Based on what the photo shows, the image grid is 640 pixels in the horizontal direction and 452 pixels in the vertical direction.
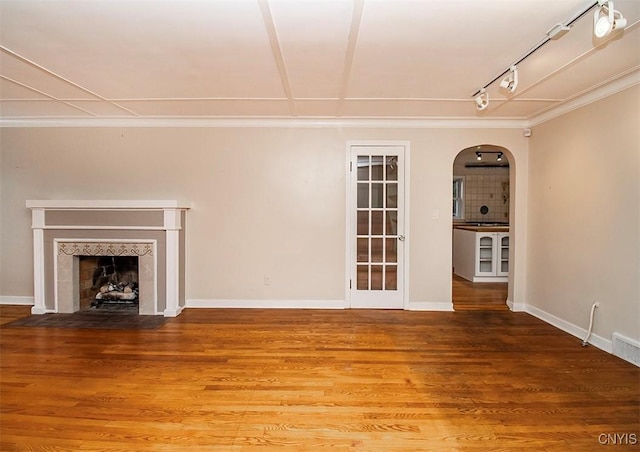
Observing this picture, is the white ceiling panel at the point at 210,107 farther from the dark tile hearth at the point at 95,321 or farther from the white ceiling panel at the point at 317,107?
the dark tile hearth at the point at 95,321

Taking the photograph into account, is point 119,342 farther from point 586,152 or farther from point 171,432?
point 586,152

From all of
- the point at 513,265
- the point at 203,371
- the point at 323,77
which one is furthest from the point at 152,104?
the point at 513,265

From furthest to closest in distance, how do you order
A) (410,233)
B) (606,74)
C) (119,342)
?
(410,233)
(119,342)
(606,74)

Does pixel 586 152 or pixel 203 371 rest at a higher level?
pixel 586 152

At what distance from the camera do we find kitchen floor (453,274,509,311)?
434cm

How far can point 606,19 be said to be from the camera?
1.85 meters

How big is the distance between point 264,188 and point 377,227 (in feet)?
5.21

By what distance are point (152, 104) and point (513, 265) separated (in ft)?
16.1

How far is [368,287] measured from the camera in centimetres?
430

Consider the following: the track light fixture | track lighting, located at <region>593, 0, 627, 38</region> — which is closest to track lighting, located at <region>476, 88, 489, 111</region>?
the track light fixture

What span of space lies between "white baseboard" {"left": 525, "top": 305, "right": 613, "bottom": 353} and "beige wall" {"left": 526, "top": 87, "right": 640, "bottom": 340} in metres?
0.05

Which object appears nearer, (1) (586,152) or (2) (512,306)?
(1) (586,152)


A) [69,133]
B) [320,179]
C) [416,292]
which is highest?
[69,133]

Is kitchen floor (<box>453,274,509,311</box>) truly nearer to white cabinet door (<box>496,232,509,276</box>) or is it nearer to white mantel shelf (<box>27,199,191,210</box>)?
white cabinet door (<box>496,232,509,276</box>)
